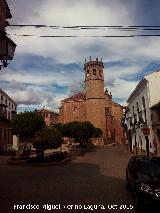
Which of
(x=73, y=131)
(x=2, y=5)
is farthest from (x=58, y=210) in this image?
(x=73, y=131)

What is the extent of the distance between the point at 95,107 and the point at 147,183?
61.3 metres

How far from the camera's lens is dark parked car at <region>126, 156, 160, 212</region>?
829cm

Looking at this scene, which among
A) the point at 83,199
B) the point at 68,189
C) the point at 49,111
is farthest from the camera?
the point at 49,111

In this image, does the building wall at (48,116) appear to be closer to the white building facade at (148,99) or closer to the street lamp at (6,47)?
the white building facade at (148,99)

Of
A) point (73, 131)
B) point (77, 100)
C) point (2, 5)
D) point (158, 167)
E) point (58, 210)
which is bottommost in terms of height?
point (58, 210)

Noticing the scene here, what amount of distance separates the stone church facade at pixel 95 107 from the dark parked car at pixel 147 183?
191 ft

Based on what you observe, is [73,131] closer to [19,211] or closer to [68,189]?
[68,189]

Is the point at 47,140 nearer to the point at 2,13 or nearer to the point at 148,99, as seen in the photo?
the point at 148,99

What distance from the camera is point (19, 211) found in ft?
28.6

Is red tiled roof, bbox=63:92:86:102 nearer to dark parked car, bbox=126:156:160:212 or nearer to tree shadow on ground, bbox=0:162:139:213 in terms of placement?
tree shadow on ground, bbox=0:162:139:213

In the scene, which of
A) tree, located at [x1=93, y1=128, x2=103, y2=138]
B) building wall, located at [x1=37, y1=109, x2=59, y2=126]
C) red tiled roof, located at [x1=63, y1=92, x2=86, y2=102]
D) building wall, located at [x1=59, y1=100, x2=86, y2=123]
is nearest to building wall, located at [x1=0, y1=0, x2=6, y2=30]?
tree, located at [x1=93, y1=128, x2=103, y2=138]

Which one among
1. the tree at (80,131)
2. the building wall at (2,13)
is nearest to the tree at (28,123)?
the tree at (80,131)

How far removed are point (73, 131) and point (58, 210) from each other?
37.5 meters

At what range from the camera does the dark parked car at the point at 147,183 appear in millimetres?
8289
